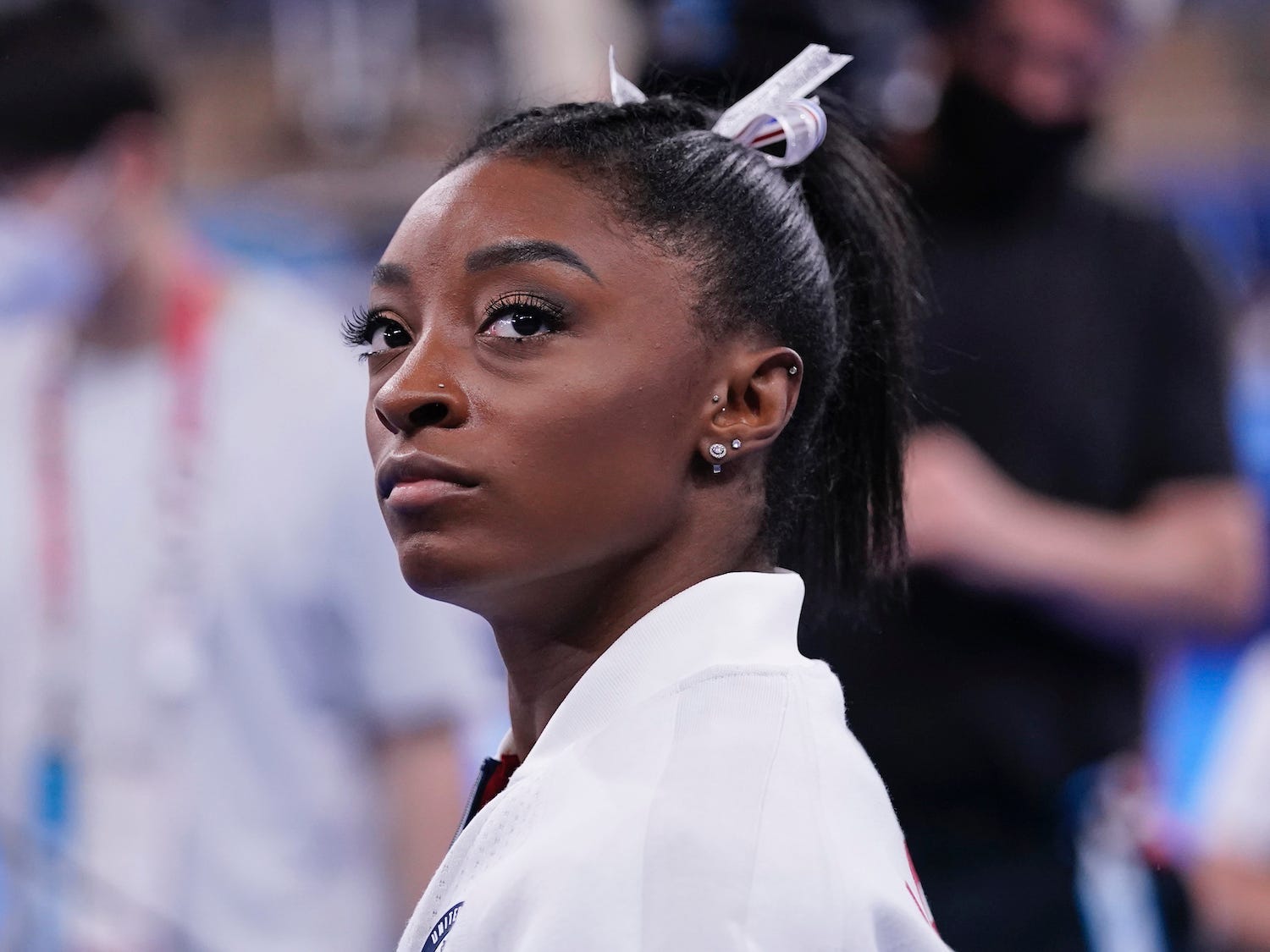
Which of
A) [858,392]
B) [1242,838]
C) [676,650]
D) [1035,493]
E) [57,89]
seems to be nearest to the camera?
[676,650]

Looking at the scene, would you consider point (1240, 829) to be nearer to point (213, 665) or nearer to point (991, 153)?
point (991, 153)

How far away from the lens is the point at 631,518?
3.84 feet

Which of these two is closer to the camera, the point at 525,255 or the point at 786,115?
the point at 525,255

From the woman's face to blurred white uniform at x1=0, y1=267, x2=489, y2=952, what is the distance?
122 centimetres

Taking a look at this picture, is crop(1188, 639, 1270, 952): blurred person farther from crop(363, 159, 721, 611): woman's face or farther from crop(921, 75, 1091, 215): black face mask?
crop(363, 159, 721, 611): woman's face

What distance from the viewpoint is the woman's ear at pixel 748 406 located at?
122cm

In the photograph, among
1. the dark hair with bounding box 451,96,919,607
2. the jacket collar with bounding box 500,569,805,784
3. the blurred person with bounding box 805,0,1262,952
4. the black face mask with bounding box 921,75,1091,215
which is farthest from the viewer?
the black face mask with bounding box 921,75,1091,215

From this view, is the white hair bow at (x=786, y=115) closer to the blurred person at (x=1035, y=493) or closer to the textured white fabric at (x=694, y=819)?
the textured white fabric at (x=694, y=819)

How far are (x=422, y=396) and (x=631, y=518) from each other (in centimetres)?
16

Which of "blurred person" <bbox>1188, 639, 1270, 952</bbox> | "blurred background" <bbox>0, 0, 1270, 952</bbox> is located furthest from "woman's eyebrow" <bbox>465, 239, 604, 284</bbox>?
"blurred person" <bbox>1188, 639, 1270, 952</bbox>

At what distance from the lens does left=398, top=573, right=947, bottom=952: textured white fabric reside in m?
0.98

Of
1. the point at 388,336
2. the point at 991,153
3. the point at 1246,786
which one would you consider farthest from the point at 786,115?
the point at 1246,786

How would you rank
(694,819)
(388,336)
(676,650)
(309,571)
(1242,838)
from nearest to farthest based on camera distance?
(694,819) → (676,650) → (388,336) → (309,571) → (1242,838)

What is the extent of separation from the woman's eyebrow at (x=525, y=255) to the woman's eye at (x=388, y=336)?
0.11m
